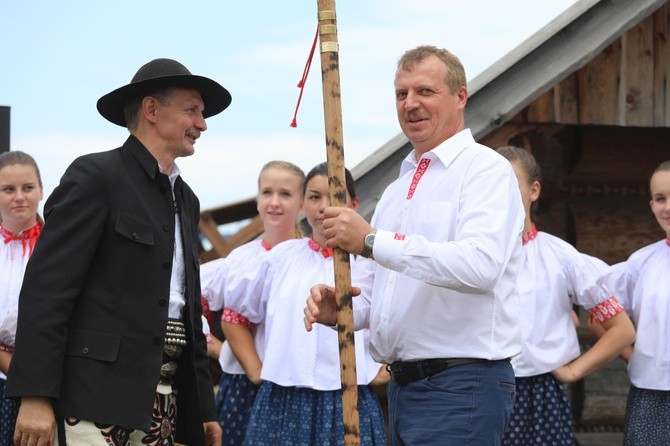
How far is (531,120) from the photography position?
6891 millimetres

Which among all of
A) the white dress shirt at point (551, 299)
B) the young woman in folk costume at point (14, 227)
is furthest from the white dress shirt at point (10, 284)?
the white dress shirt at point (551, 299)

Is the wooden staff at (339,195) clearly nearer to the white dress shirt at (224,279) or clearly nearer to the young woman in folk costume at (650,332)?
the young woman in folk costume at (650,332)

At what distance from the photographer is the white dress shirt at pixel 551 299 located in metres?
5.52

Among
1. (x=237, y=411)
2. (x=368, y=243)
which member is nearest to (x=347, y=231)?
(x=368, y=243)

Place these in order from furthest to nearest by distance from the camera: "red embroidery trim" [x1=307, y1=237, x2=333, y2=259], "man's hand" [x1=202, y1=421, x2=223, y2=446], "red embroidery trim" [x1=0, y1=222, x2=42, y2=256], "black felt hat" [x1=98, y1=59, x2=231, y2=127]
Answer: "red embroidery trim" [x1=0, y1=222, x2=42, y2=256] → "red embroidery trim" [x1=307, y1=237, x2=333, y2=259] → "man's hand" [x1=202, y1=421, x2=223, y2=446] → "black felt hat" [x1=98, y1=59, x2=231, y2=127]

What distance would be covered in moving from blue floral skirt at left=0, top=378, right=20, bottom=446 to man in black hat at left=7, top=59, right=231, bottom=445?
1.90 m

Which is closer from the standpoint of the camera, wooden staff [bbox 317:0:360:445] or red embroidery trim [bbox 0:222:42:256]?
wooden staff [bbox 317:0:360:445]

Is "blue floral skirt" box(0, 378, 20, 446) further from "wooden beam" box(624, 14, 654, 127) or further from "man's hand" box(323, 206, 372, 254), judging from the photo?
"wooden beam" box(624, 14, 654, 127)

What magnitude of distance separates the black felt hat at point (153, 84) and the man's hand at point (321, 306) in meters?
0.85

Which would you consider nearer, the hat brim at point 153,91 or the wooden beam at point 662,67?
the hat brim at point 153,91

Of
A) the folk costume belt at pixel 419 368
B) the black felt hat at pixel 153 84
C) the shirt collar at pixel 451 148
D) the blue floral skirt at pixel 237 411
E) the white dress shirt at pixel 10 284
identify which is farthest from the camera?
the blue floral skirt at pixel 237 411

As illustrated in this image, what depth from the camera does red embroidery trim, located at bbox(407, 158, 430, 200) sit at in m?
4.07

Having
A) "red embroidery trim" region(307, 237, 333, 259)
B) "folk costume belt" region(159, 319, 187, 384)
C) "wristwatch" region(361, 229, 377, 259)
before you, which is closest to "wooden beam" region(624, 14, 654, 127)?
"red embroidery trim" region(307, 237, 333, 259)

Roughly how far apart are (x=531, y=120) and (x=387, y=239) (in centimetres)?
337
